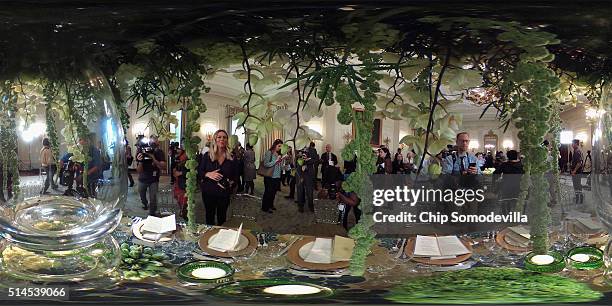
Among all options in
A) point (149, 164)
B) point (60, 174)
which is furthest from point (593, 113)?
point (60, 174)

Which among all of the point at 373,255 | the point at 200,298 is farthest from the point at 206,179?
the point at 373,255

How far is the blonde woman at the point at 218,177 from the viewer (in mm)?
839

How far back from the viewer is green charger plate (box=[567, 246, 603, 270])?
2.74ft

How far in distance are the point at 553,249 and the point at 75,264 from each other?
78 cm

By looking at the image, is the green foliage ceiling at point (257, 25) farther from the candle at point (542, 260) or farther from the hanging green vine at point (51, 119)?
the candle at point (542, 260)

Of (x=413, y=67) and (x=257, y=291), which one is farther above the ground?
(x=413, y=67)

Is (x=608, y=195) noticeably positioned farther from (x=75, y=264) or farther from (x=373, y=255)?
(x=75, y=264)

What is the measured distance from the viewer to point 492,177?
0.81 meters

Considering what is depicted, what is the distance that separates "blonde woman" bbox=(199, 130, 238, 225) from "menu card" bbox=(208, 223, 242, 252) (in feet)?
0.07

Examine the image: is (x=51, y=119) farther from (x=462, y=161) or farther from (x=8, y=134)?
(x=462, y=161)

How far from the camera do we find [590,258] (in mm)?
850

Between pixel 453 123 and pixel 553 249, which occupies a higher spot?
pixel 453 123

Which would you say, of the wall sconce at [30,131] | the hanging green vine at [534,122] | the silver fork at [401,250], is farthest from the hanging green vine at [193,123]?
the hanging green vine at [534,122]

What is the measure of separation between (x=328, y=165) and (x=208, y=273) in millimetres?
258
